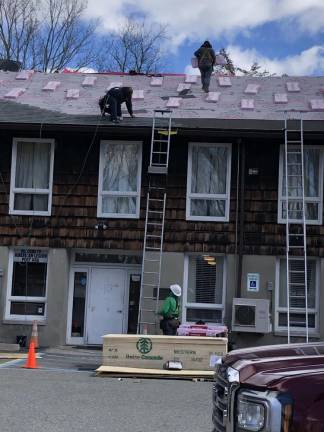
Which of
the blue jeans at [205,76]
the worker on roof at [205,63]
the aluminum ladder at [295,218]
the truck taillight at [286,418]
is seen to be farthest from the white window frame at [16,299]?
the truck taillight at [286,418]

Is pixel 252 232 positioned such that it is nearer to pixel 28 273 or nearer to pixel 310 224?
pixel 310 224

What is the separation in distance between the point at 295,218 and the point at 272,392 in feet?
39.4

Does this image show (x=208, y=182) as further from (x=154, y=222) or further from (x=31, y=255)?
(x=31, y=255)

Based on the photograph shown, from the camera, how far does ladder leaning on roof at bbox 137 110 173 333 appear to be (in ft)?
48.4

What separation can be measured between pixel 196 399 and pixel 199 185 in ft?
24.3

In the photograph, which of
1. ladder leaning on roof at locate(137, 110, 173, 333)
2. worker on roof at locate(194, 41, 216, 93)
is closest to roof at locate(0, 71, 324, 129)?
worker on roof at locate(194, 41, 216, 93)

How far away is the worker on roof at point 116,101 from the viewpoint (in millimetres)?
15125

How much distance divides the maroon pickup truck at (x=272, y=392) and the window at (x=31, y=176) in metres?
12.1

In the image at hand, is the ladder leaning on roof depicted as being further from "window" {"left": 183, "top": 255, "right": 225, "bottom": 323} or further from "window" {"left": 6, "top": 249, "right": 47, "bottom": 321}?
"window" {"left": 6, "top": 249, "right": 47, "bottom": 321}

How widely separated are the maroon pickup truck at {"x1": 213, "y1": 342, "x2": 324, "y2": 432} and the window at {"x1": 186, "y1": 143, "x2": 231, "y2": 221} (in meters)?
11.3

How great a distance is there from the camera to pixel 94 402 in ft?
27.2

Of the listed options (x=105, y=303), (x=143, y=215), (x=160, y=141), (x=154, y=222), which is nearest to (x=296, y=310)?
(x=154, y=222)

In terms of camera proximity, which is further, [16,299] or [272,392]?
[16,299]

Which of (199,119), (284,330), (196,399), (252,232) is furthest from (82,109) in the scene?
(196,399)
